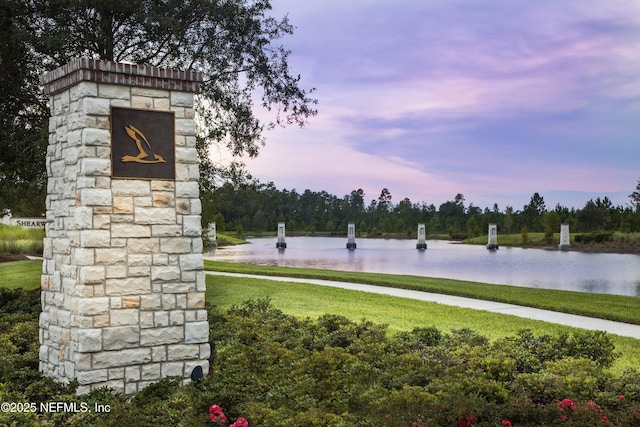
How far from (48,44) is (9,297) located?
16.3 feet

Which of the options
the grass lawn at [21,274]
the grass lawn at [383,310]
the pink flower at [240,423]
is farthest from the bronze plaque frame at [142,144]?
the grass lawn at [21,274]

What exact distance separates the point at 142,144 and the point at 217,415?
2902mm

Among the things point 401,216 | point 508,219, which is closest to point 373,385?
point 508,219

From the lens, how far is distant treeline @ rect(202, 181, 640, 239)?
63.5 meters

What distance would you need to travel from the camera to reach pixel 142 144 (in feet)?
20.6

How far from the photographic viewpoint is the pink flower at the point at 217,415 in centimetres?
526

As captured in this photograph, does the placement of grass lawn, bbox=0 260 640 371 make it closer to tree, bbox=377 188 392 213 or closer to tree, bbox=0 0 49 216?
tree, bbox=0 0 49 216

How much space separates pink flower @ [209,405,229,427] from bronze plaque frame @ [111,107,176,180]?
8.12 ft

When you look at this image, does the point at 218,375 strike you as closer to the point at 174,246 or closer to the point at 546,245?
the point at 174,246

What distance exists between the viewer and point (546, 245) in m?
57.2

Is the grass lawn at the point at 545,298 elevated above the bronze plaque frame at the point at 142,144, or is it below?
below

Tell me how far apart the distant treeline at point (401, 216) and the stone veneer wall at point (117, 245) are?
50.0 meters

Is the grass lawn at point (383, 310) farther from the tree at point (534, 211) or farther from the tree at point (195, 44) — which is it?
the tree at point (534, 211)

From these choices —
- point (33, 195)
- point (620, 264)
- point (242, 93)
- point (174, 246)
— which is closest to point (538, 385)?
point (174, 246)
